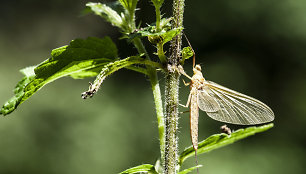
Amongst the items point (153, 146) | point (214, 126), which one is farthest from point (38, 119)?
point (214, 126)

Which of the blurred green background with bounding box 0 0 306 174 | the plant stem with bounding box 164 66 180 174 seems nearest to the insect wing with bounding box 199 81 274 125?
the plant stem with bounding box 164 66 180 174

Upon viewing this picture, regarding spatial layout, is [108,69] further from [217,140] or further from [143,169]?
[217,140]

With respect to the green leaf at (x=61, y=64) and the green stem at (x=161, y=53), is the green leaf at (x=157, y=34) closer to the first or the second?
the green stem at (x=161, y=53)

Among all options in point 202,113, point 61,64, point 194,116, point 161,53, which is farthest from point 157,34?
point 202,113

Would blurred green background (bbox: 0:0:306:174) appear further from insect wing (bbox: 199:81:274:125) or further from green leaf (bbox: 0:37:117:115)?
green leaf (bbox: 0:37:117:115)

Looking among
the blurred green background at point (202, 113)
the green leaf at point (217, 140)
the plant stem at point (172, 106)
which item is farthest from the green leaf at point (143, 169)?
the blurred green background at point (202, 113)
